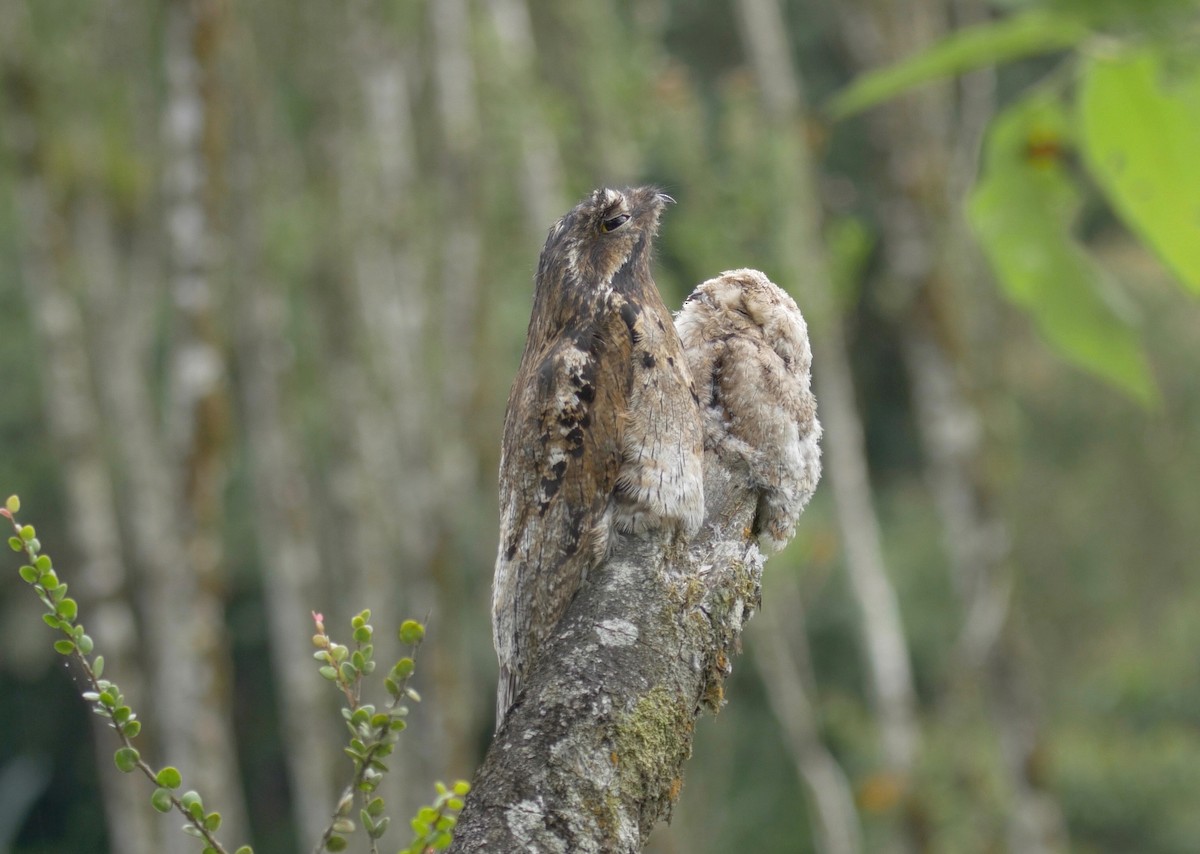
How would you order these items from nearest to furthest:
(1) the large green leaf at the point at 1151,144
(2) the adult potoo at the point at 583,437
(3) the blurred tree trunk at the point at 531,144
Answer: (2) the adult potoo at the point at 583,437, (1) the large green leaf at the point at 1151,144, (3) the blurred tree trunk at the point at 531,144

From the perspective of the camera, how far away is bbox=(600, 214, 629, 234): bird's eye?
2734 mm

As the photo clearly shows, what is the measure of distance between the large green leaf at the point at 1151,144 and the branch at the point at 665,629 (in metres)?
0.72

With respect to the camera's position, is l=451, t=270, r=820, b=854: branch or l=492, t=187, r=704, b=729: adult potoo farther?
l=492, t=187, r=704, b=729: adult potoo

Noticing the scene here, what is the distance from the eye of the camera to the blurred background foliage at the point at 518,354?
8414 millimetres

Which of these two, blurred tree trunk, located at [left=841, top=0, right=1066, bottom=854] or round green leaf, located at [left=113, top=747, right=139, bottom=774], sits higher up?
blurred tree trunk, located at [left=841, top=0, right=1066, bottom=854]

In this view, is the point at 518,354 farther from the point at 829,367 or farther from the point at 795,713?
the point at 795,713

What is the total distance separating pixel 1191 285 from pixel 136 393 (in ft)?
49.5

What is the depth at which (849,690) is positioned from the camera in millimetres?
22875

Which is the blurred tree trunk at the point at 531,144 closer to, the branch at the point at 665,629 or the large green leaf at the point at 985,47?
the large green leaf at the point at 985,47

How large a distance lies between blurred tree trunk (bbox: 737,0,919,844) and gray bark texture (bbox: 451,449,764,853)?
970 centimetres

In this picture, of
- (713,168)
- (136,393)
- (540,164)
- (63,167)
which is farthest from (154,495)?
(713,168)

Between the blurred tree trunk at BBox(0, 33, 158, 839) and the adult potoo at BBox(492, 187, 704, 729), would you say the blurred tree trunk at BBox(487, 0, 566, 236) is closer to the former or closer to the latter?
the blurred tree trunk at BBox(0, 33, 158, 839)

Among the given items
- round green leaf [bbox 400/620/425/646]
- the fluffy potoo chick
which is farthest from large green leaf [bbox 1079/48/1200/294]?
round green leaf [bbox 400/620/425/646]

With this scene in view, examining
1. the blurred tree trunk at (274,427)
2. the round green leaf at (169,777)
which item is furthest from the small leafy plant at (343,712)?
the blurred tree trunk at (274,427)
